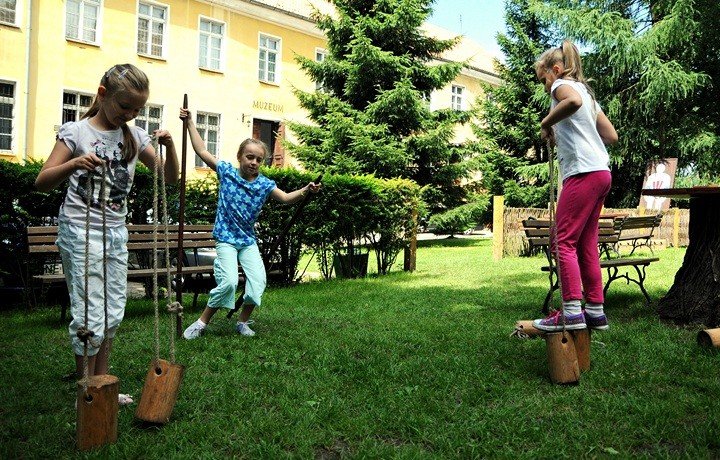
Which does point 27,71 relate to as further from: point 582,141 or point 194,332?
point 582,141

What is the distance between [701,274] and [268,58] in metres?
21.7

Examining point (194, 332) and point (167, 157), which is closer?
point (167, 157)

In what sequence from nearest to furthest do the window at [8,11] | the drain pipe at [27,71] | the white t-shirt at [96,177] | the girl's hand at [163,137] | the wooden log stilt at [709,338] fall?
the white t-shirt at [96,177] < the girl's hand at [163,137] < the wooden log stilt at [709,338] < the window at [8,11] < the drain pipe at [27,71]

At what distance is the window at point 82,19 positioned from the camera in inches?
802

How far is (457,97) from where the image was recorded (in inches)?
1321

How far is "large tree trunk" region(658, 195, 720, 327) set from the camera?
563 centimetres

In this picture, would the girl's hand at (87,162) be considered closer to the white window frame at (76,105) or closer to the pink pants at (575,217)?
the pink pants at (575,217)

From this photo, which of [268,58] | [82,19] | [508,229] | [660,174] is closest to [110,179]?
[508,229]

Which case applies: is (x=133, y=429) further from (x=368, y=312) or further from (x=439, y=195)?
(x=439, y=195)

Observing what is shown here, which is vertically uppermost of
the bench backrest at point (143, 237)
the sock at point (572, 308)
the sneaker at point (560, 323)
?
the bench backrest at point (143, 237)

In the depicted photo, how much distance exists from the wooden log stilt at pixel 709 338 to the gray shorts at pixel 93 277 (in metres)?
3.89

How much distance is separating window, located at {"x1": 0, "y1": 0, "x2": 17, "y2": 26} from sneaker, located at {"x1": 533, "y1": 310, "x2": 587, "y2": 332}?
1902cm

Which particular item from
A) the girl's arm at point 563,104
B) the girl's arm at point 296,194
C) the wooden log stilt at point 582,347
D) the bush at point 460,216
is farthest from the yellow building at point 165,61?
the wooden log stilt at point 582,347

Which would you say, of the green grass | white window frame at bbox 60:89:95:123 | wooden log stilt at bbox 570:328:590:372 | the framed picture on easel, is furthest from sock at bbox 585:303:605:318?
white window frame at bbox 60:89:95:123
